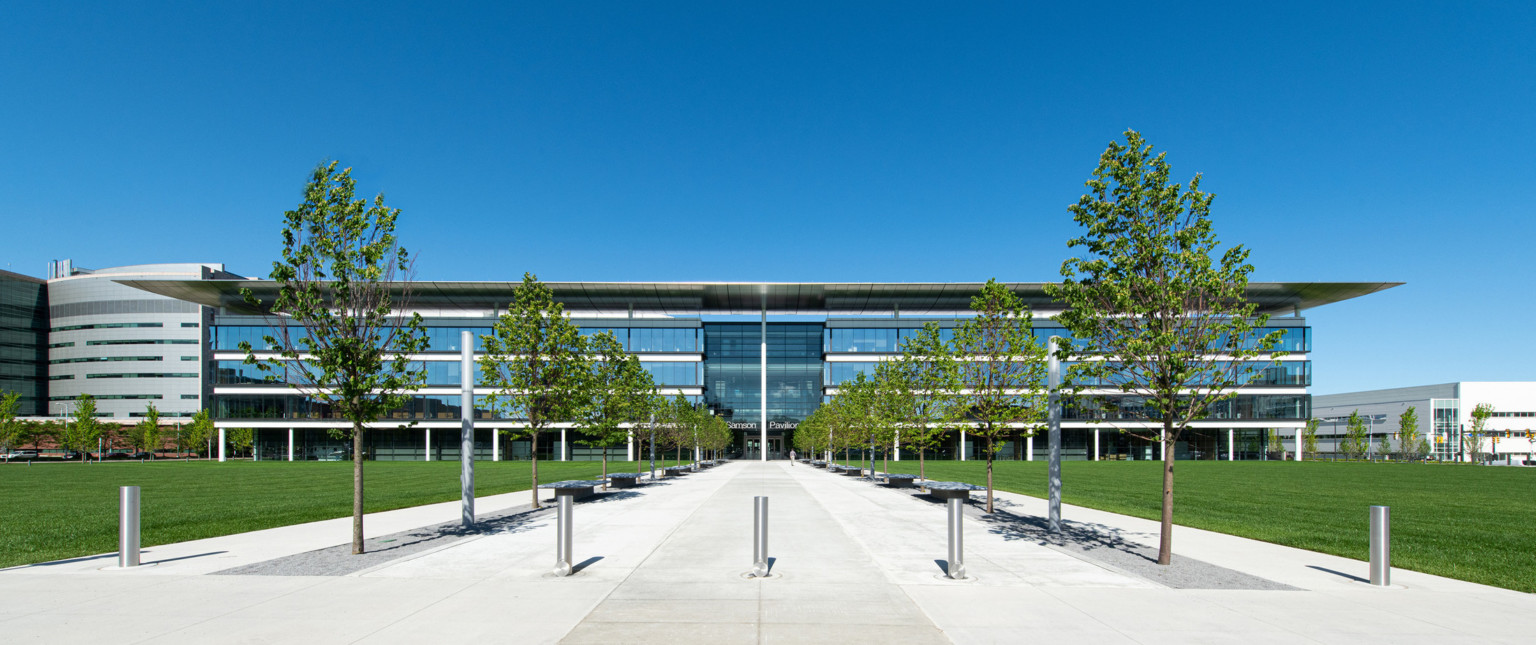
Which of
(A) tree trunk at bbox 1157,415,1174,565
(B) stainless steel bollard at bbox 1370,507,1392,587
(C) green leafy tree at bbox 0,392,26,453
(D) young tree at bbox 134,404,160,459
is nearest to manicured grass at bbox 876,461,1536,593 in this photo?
(B) stainless steel bollard at bbox 1370,507,1392,587

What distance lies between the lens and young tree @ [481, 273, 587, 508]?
2067 centimetres

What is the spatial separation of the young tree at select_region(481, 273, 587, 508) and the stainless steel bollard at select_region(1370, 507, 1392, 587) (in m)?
17.4

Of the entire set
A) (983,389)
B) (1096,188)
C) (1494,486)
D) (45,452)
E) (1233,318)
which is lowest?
(45,452)

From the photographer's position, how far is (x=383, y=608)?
8.27m

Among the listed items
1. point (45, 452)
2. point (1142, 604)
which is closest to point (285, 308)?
point (1142, 604)

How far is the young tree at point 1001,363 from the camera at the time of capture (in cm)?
1961

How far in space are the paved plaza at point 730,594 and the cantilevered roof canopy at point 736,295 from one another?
61.0 m

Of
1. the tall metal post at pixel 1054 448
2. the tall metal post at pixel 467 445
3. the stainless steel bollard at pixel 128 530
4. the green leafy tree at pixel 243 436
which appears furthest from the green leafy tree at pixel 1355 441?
the green leafy tree at pixel 243 436

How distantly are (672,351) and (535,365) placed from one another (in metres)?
57.9

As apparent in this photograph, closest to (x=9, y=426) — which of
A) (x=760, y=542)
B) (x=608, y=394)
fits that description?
(x=608, y=394)

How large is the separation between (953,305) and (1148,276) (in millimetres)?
69880

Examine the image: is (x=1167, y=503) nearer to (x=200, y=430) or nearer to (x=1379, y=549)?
(x=1379, y=549)

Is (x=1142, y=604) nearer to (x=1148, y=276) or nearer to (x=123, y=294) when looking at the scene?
(x=1148, y=276)

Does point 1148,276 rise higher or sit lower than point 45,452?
higher
